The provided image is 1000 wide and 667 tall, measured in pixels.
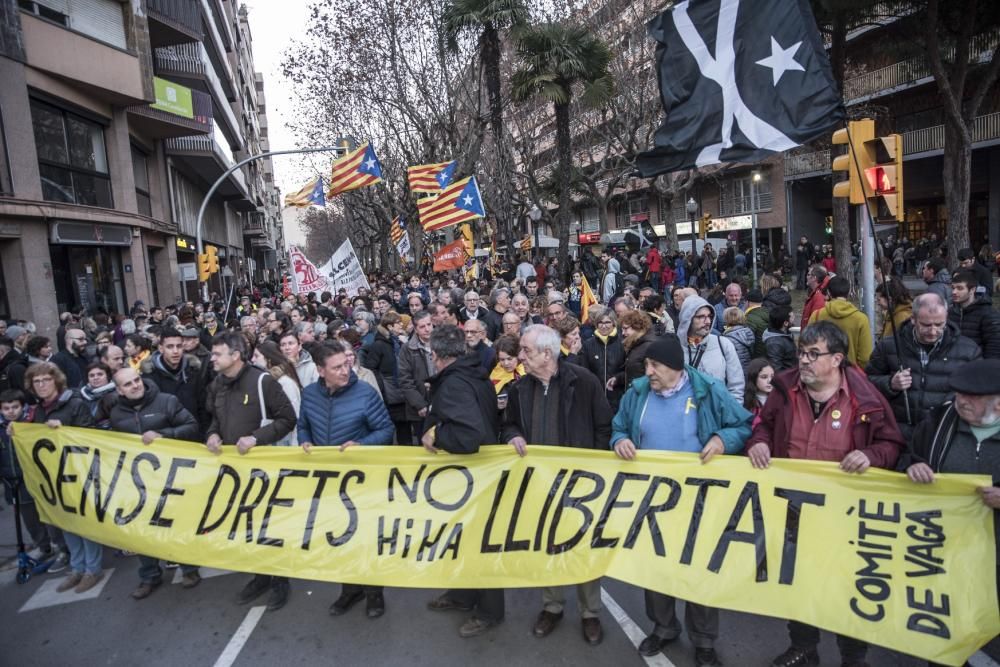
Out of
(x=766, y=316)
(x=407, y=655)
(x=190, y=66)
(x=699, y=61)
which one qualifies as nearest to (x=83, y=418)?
(x=407, y=655)

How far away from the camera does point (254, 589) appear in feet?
15.3

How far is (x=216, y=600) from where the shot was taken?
15.3 feet

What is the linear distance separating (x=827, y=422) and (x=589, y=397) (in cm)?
130

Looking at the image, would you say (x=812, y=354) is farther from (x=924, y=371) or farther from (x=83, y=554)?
(x=83, y=554)

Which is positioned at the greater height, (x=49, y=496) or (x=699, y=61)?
(x=699, y=61)

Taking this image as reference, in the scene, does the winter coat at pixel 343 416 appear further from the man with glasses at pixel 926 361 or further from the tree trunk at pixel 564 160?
the tree trunk at pixel 564 160

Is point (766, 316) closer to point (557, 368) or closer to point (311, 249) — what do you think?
point (557, 368)

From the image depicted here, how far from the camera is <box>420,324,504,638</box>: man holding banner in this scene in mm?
3725

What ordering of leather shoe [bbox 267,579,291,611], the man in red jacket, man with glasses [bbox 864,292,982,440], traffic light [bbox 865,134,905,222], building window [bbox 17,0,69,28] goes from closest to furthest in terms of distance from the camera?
man with glasses [bbox 864,292,982,440]
leather shoe [bbox 267,579,291,611]
traffic light [bbox 865,134,905,222]
the man in red jacket
building window [bbox 17,0,69,28]

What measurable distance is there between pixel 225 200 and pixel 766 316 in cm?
3839

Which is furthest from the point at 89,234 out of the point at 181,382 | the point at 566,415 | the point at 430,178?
the point at 566,415

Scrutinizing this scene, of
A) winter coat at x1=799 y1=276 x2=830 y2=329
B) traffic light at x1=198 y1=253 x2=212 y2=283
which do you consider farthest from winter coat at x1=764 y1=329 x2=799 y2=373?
traffic light at x1=198 y1=253 x2=212 y2=283

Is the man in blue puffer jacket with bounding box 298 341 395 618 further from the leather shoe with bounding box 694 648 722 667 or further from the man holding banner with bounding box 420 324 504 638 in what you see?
the leather shoe with bounding box 694 648 722 667

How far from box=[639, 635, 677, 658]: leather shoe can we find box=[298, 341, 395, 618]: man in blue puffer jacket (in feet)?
5.69
